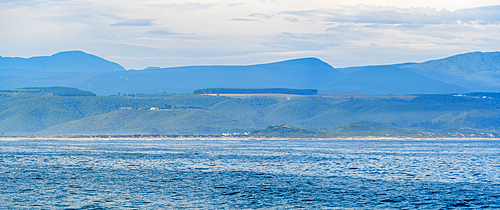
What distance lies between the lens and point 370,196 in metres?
63.3

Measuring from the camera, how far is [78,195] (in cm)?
6300

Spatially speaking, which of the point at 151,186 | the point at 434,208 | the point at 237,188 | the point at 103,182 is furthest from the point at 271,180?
the point at 434,208

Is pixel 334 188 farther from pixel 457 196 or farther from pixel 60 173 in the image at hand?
pixel 60 173

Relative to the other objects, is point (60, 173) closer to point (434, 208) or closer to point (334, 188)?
point (334, 188)

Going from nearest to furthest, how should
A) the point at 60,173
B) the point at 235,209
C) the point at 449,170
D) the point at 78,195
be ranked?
the point at 235,209 < the point at 78,195 < the point at 60,173 < the point at 449,170

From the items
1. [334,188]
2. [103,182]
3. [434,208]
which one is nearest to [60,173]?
[103,182]

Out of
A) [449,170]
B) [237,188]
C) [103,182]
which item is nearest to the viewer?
[237,188]

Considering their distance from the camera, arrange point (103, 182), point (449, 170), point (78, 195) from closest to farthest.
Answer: point (78, 195), point (103, 182), point (449, 170)

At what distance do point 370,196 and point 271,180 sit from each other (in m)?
18.3

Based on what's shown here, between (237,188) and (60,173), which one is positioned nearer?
(237,188)

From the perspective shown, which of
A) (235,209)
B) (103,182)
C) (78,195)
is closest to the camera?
(235,209)

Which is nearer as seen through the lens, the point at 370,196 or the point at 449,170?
the point at 370,196

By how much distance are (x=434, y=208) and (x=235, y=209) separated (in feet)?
62.3

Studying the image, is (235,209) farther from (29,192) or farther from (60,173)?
(60,173)
